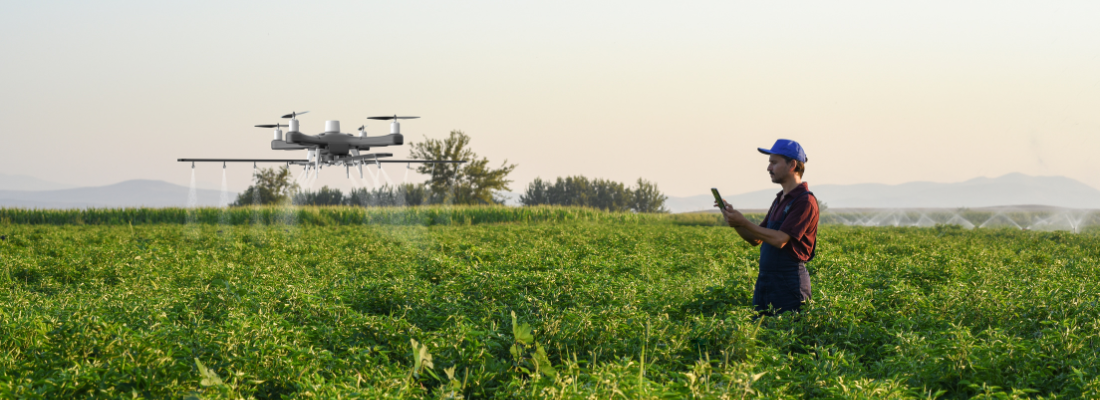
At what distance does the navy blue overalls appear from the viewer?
19.4 feet

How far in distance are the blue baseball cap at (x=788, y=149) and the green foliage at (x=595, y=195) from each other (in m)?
81.1

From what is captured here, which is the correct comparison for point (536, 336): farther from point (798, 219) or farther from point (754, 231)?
point (798, 219)

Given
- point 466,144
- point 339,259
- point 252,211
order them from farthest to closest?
point 466,144
point 252,211
point 339,259

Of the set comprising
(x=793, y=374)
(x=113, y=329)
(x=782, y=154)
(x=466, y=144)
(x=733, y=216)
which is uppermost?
(x=466, y=144)

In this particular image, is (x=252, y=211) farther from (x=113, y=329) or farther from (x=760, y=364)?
(x=760, y=364)

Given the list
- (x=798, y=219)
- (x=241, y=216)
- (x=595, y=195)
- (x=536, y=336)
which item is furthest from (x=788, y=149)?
(x=595, y=195)

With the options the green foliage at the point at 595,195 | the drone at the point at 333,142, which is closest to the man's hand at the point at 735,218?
the drone at the point at 333,142

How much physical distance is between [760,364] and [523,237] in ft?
43.7

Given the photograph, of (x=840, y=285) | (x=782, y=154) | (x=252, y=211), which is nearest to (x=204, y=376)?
(x=782, y=154)

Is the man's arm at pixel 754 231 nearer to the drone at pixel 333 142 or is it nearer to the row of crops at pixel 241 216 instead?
the drone at pixel 333 142

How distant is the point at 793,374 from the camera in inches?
204

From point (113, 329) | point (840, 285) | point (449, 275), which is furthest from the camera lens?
point (449, 275)

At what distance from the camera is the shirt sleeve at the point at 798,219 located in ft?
18.5

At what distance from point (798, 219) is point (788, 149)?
633 mm
